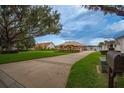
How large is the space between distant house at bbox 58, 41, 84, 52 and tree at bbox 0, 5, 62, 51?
102cm

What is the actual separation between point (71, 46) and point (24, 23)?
6.91ft

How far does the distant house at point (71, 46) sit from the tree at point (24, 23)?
1.02 metres

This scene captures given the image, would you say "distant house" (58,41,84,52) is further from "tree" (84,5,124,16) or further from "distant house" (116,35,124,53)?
"tree" (84,5,124,16)

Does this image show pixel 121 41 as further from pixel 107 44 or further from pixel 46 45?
pixel 46 45

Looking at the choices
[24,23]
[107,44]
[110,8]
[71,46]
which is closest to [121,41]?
[107,44]

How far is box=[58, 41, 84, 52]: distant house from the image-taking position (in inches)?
176

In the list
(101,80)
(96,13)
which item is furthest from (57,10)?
(101,80)

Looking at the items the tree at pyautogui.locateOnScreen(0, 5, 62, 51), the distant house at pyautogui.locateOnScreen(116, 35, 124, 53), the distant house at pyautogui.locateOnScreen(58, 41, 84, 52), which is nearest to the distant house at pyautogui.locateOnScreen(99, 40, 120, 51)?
the distant house at pyautogui.locateOnScreen(116, 35, 124, 53)

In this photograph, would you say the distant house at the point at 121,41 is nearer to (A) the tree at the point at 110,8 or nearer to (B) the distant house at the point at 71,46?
(B) the distant house at the point at 71,46

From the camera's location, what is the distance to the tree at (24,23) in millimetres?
5824

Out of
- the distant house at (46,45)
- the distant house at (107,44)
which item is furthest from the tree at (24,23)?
the distant house at (107,44)

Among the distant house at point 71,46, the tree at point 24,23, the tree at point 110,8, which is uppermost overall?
the tree at point 110,8

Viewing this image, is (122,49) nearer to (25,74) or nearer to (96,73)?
(96,73)
